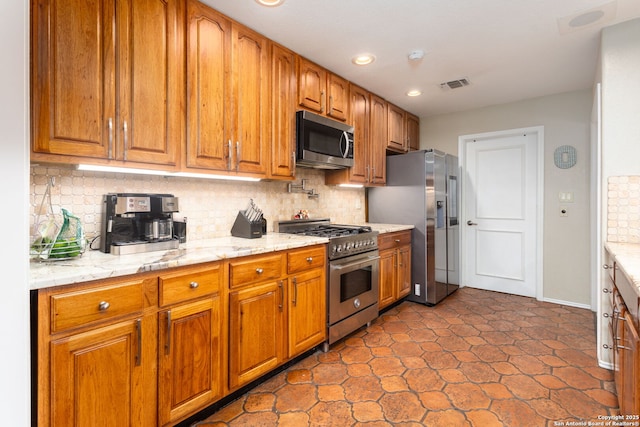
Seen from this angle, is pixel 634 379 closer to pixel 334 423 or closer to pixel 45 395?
pixel 334 423

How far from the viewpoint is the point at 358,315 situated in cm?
281

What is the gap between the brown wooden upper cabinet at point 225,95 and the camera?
1985mm

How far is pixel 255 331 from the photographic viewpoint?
197 cm

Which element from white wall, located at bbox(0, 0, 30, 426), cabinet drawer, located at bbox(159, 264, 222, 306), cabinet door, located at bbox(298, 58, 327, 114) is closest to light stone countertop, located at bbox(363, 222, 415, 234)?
cabinet door, located at bbox(298, 58, 327, 114)

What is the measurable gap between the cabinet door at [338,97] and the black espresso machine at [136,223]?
5.79 feet

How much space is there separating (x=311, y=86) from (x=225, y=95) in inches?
36.8

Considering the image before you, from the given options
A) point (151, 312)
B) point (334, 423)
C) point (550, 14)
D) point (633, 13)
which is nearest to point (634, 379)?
point (334, 423)

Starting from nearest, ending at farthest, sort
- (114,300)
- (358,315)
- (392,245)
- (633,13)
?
(114,300) < (633,13) < (358,315) < (392,245)

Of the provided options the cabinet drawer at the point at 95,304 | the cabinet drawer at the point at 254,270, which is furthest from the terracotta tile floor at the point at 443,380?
the cabinet drawer at the point at 95,304

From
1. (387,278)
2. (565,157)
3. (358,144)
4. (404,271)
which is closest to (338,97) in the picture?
(358,144)

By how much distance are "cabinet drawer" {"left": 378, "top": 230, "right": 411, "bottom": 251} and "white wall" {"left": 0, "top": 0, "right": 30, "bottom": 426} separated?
2.57 meters

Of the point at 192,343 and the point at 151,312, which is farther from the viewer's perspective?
the point at 192,343

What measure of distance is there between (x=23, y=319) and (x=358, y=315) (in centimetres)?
223

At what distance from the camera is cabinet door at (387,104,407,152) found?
392 cm
